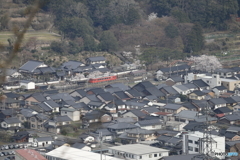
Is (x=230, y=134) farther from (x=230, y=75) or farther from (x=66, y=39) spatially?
(x=66, y=39)

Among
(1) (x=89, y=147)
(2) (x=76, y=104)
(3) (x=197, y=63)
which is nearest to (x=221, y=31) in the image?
(3) (x=197, y=63)

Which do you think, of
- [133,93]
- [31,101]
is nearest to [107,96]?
[133,93]

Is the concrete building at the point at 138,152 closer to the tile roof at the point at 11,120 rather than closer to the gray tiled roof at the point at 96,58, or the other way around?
the tile roof at the point at 11,120

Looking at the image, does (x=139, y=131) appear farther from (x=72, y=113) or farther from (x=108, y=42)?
(x=108, y=42)

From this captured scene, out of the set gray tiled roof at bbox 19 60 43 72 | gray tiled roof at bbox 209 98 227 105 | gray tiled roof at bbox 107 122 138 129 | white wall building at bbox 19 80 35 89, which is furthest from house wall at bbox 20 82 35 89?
gray tiled roof at bbox 209 98 227 105

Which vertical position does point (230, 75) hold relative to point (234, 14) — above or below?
below

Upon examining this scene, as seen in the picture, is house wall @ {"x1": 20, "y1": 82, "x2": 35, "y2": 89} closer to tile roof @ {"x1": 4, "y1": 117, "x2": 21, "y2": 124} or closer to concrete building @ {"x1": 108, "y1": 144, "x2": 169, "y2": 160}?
tile roof @ {"x1": 4, "y1": 117, "x2": 21, "y2": 124}

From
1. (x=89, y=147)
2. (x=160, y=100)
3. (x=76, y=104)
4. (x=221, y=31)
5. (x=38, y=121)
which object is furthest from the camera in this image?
(x=221, y=31)
